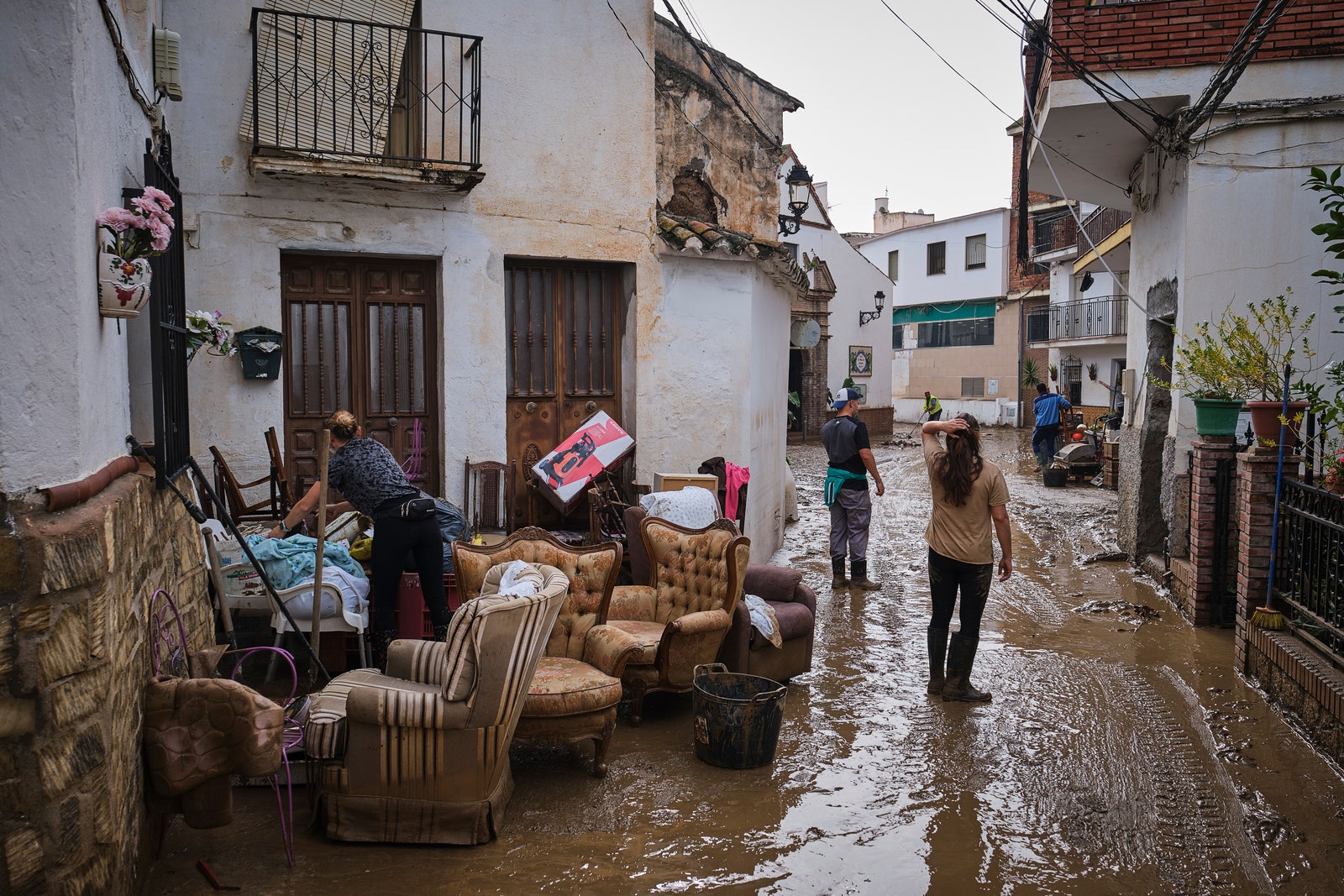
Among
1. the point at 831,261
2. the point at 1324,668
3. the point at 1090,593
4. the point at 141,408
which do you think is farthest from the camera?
the point at 831,261

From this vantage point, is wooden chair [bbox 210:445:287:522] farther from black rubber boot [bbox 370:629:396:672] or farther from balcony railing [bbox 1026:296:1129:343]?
balcony railing [bbox 1026:296:1129:343]

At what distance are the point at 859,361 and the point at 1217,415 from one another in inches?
981

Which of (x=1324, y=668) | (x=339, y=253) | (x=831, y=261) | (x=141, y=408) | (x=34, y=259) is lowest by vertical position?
(x=1324, y=668)

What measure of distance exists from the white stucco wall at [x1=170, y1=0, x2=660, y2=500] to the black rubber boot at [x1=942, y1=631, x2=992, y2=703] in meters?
3.80

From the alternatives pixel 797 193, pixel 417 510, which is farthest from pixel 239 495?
pixel 797 193

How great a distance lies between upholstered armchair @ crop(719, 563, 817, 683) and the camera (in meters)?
6.23

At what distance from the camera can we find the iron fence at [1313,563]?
5.82 m

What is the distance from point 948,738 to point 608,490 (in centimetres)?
403

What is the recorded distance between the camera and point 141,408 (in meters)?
5.19

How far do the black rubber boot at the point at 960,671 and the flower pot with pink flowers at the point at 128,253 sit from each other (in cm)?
496

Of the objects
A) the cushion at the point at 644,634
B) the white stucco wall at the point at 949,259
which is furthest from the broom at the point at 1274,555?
the white stucco wall at the point at 949,259

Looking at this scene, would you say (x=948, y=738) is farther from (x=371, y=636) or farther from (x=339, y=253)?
(x=339, y=253)

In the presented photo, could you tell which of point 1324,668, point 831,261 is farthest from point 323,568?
point 831,261

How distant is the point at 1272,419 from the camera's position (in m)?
7.32
